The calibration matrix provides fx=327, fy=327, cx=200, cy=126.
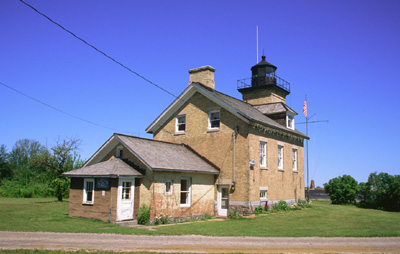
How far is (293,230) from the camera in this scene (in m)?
14.8

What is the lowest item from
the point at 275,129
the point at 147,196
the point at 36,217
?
the point at 36,217

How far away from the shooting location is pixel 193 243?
11398 millimetres

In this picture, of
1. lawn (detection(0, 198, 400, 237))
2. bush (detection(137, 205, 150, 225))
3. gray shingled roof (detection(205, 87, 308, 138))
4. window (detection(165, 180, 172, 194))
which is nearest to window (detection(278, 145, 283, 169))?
gray shingled roof (detection(205, 87, 308, 138))

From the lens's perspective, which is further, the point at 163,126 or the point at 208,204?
the point at 163,126

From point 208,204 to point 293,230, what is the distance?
25.8 ft

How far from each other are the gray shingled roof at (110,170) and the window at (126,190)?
634 mm

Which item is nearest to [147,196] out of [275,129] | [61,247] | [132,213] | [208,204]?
[132,213]

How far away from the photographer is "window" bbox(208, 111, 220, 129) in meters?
23.5

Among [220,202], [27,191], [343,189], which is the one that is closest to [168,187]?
[220,202]

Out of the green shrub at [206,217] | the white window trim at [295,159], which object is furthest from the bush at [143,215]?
the white window trim at [295,159]

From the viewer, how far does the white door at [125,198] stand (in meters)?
17.1

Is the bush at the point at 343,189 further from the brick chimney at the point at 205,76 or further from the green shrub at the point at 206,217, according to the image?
the green shrub at the point at 206,217

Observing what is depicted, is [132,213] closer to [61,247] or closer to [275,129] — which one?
[61,247]

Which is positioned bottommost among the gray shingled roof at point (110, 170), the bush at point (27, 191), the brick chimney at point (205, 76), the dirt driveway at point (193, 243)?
the bush at point (27, 191)
